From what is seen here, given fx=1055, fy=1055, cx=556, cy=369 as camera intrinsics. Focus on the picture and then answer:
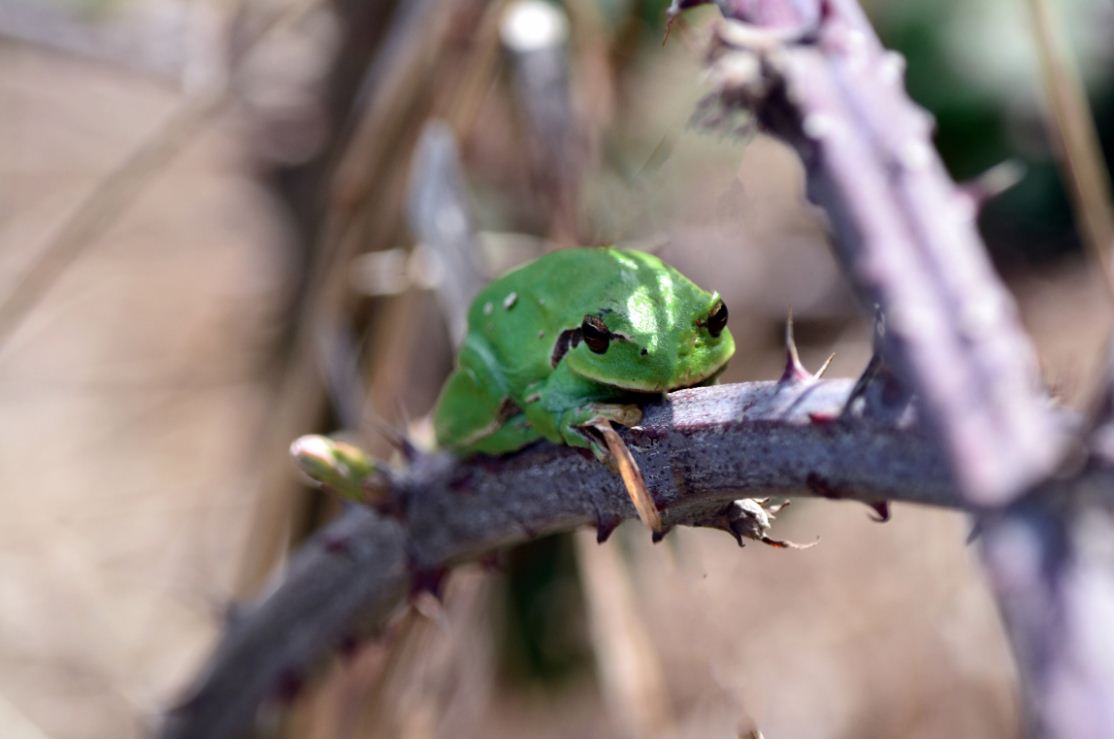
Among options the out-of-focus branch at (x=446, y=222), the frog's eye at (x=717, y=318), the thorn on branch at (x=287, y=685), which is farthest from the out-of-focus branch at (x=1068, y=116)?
the thorn on branch at (x=287, y=685)

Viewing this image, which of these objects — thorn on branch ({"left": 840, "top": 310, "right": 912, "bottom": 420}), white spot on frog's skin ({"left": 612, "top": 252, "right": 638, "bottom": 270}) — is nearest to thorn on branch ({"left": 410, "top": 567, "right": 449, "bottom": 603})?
white spot on frog's skin ({"left": 612, "top": 252, "right": 638, "bottom": 270})

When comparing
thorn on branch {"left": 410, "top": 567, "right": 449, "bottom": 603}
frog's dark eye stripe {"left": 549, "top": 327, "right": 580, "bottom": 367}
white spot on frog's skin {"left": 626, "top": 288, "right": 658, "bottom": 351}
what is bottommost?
thorn on branch {"left": 410, "top": 567, "right": 449, "bottom": 603}

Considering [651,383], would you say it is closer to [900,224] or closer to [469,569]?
[900,224]

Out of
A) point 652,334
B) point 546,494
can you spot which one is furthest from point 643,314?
point 546,494

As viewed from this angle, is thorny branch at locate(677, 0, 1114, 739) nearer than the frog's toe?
Yes

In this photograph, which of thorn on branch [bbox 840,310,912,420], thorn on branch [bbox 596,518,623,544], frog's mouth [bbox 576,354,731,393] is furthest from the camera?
frog's mouth [bbox 576,354,731,393]

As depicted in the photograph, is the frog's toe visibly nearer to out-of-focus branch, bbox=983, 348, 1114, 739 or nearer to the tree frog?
the tree frog

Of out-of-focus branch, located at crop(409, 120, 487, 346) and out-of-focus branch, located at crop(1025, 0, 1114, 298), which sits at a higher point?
out-of-focus branch, located at crop(1025, 0, 1114, 298)

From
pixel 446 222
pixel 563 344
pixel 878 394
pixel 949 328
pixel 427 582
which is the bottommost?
pixel 427 582
